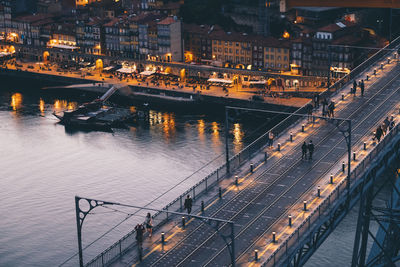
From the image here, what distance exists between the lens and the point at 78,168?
94.7m

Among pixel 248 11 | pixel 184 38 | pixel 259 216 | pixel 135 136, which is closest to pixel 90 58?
pixel 184 38

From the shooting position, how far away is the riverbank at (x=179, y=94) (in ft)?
395

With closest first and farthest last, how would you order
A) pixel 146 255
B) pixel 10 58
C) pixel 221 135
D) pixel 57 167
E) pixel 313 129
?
pixel 146 255 < pixel 313 129 < pixel 57 167 < pixel 221 135 < pixel 10 58

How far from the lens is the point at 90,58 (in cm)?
15412

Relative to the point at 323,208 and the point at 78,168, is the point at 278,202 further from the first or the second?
the point at 78,168

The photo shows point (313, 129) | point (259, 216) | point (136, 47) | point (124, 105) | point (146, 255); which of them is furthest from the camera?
point (136, 47)

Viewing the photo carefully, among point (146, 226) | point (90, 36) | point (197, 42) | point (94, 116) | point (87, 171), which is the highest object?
point (90, 36)

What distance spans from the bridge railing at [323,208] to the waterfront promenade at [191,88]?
57.1m

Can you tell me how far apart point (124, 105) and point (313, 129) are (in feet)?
204

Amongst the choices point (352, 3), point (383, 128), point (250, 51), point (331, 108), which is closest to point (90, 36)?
point (250, 51)

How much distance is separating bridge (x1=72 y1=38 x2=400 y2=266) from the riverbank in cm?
4531

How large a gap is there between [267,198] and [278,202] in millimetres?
1035

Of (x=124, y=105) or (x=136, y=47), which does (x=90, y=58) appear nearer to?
(x=136, y=47)

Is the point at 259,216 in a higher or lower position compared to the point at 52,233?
higher
